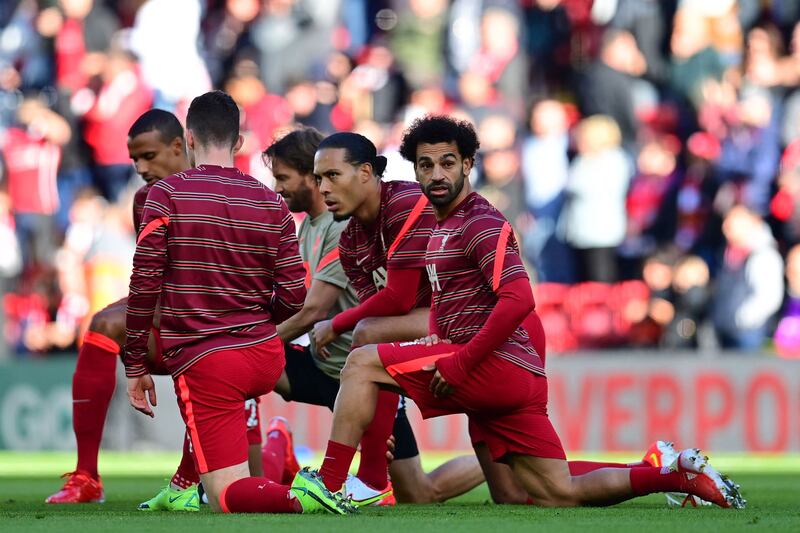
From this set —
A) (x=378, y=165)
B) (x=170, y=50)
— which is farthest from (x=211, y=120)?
(x=170, y=50)

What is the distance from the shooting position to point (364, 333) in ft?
25.7

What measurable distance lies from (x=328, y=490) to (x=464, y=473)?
202cm

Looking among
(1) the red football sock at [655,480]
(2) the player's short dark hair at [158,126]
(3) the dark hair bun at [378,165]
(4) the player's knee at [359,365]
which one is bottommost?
(1) the red football sock at [655,480]

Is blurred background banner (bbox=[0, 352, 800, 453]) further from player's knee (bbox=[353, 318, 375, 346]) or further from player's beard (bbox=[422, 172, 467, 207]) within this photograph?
player's beard (bbox=[422, 172, 467, 207])

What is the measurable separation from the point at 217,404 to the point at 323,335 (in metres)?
1.41

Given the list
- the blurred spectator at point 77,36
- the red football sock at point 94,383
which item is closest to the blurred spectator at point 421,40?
the blurred spectator at point 77,36

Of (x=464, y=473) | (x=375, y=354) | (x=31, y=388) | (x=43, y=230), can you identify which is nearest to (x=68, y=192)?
(x=43, y=230)

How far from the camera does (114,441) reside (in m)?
14.7

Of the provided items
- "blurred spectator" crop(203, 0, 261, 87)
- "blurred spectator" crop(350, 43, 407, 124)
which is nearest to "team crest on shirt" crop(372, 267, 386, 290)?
"blurred spectator" crop(350, 43, 407, 124)

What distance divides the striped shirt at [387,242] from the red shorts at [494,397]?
2.35 ft

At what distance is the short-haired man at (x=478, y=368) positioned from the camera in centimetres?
681

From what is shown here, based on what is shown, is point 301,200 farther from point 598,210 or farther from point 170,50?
point 170,50

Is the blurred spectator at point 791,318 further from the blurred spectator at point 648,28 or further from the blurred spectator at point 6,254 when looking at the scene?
the blurred spectator at point 6,254

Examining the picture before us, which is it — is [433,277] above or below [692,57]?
below
